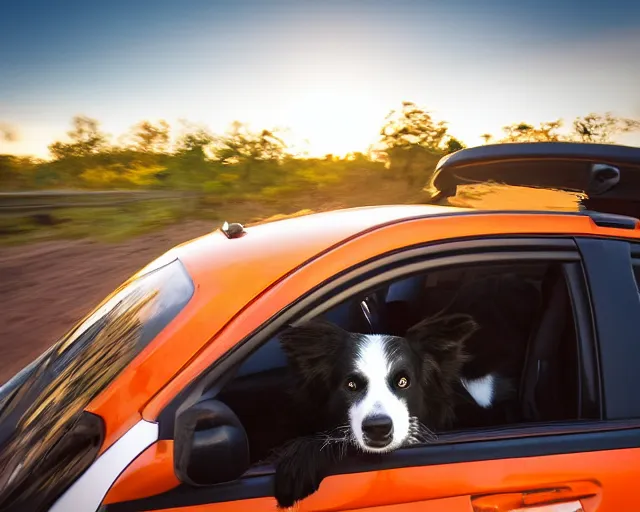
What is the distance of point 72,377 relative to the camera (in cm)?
190

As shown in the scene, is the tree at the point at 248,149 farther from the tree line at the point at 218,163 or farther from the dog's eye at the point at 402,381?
the dog's eye at the point at 402,381

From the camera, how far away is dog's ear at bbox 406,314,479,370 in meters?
1.94

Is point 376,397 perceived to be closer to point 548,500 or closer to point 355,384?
point 355,384

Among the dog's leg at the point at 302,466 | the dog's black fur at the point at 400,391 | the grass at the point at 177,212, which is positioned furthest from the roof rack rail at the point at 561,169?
the grass at the point at 177,212

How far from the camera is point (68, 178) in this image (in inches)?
530

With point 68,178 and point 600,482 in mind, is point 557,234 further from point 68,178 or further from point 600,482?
point 68,178

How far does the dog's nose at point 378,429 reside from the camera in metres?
1.65

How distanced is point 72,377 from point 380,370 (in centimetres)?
95

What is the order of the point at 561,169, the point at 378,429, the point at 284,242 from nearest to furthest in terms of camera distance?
the point at 378,429
the point at 284,242
the point at 561,169

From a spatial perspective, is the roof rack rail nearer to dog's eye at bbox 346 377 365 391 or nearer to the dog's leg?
dog's eye at bbox 346 377 365 391

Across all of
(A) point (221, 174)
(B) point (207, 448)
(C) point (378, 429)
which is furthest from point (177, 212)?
(B) point (207, 448)

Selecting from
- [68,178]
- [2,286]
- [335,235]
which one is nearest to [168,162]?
[68,178]

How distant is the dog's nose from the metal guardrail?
11.3 metres

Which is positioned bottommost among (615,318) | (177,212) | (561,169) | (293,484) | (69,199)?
(177,212)
